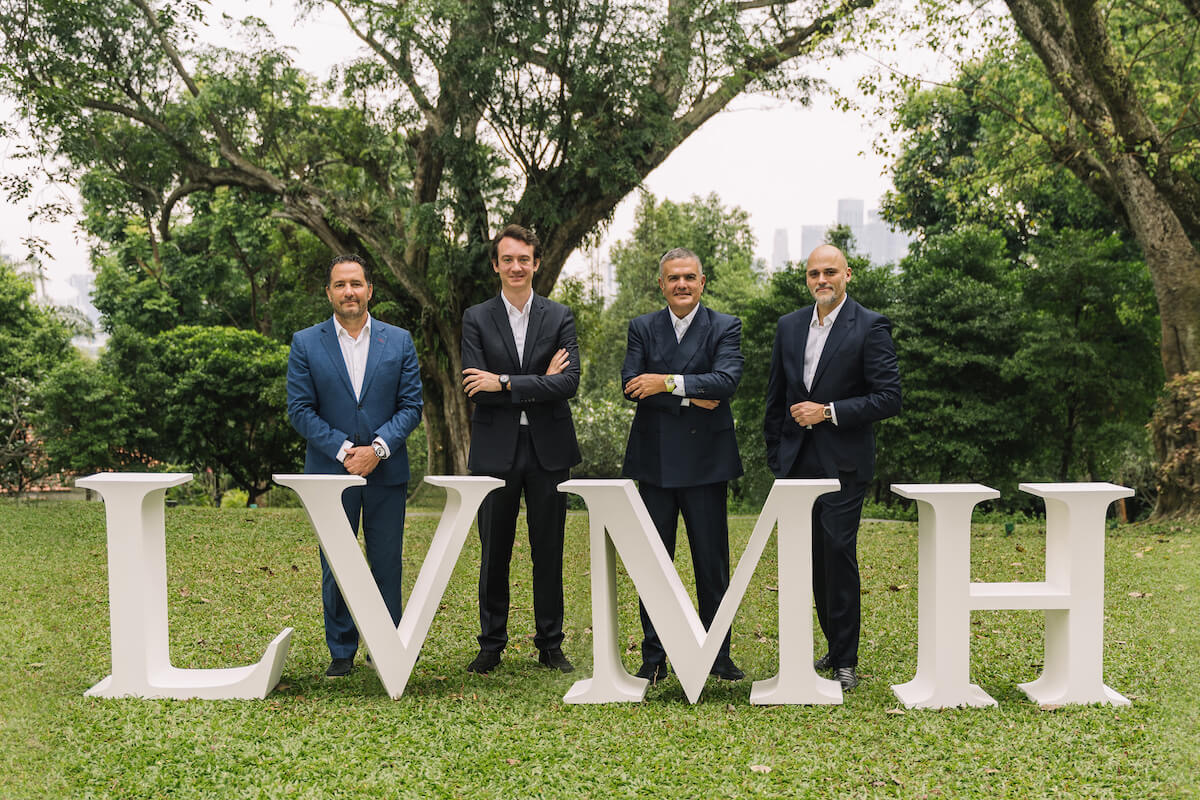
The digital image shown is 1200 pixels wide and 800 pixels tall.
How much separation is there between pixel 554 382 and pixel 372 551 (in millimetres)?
1299

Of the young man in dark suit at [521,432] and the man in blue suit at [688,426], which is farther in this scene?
the young man in dark suit at [521,432]

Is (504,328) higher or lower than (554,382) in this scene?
higher

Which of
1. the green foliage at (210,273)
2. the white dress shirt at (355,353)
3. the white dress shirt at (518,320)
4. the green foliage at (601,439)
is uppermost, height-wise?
the green foliage at (210,273)

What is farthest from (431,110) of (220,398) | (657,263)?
(657,263)

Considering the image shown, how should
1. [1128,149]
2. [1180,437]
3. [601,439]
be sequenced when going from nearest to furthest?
[1128,149]
[1180,437]
[601,439]

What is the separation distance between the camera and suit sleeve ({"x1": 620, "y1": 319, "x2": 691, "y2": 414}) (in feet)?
15.1

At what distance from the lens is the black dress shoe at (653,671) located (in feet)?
15.1

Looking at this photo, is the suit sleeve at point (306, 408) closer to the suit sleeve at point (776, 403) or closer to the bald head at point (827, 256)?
the suit sleeve at point (776, 403)

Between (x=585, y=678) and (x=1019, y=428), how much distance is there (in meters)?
13.7

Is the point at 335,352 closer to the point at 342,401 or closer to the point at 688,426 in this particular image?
the point at 342,401

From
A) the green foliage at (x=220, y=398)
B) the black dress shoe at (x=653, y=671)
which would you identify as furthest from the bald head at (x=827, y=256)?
the green foliage at (x=220, y=398)

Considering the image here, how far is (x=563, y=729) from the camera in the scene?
3.92m

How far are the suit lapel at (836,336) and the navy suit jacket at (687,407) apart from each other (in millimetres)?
406

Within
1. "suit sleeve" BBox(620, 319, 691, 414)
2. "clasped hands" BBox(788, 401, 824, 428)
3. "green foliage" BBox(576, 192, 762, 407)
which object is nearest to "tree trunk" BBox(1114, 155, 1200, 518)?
"clasped hands" BBox(788, 401, 824, 428)
